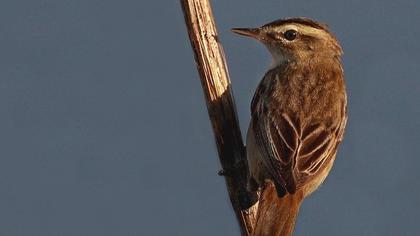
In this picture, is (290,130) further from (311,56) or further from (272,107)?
(311,56)

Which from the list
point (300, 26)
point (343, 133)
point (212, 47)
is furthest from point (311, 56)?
point (212, 47)

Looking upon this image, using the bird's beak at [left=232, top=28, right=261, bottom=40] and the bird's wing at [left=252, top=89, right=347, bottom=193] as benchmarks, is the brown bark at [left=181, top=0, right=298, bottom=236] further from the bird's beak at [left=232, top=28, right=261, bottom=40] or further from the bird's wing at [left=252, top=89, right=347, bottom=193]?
the bird's beak at [left=232, top=28, right=261, bottom=40]

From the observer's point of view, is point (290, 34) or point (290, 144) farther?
point (290, 34)

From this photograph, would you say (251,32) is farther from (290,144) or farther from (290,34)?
(290,144)

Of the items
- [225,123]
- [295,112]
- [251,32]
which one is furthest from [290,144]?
[251,32]

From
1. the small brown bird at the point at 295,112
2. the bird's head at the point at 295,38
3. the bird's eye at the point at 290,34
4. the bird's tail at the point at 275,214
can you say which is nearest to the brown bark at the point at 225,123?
the bird's tail at the point at 275,214

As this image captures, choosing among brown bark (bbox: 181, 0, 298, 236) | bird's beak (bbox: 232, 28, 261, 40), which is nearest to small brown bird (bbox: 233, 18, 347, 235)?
bird's beak (bbox: 232, 28, 261, 40)

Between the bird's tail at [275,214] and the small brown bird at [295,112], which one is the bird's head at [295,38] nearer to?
the small brown bird at [295,112]
